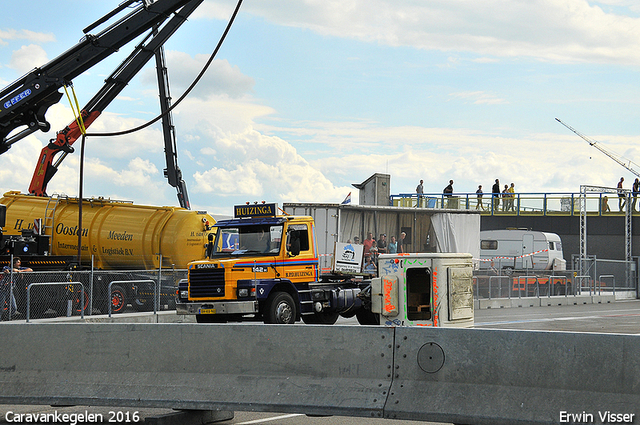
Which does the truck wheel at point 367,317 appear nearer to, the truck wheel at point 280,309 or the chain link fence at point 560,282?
the truck wheel at point 280,309

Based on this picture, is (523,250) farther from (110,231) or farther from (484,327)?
(110,231)

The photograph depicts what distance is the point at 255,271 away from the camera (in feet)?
49.1

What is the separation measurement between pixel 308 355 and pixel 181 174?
2288 cm

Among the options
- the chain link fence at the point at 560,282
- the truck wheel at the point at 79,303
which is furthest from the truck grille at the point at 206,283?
the chain link fence at the point at 560,282

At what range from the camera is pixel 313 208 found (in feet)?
87.8

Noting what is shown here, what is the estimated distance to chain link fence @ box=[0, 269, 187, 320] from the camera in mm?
16375

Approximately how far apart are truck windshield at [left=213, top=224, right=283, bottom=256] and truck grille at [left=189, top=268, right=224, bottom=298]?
73 centimetres

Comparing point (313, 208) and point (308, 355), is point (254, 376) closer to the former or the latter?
point (308, 355)

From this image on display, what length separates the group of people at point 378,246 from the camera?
955 inches

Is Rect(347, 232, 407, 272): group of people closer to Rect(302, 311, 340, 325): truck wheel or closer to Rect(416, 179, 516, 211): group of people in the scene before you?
Rect(302, 311, 340, 325): truck wheel

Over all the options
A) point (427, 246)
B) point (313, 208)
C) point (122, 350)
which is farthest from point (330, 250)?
point (122, 350)

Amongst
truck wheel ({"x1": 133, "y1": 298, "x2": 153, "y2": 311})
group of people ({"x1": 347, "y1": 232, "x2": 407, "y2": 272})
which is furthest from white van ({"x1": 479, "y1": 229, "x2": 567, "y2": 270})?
truck wheel ({"x1": 133, "y1": 298, "x2": 153, "y2": 311})

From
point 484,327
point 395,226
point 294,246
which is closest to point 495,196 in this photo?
point 395,226

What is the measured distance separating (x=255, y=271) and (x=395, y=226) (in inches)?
615
